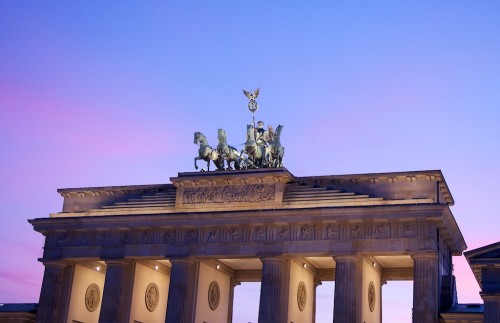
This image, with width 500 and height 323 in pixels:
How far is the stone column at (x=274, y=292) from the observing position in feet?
164

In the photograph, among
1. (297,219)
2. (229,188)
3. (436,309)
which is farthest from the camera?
(229,188)

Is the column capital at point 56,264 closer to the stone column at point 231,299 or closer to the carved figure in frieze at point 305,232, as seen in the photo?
the stone column at point 231,299

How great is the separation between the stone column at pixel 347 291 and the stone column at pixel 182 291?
33.0 feet

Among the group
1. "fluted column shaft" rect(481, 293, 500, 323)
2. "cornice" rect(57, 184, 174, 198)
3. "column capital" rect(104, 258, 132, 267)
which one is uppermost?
"cornice" rect(57, 184, 174, 198)

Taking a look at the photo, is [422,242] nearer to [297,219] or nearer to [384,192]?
[384,192]

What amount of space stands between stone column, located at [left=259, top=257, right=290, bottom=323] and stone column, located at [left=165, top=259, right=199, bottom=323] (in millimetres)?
5235

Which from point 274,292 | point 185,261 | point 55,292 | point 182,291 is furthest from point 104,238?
point 274,292

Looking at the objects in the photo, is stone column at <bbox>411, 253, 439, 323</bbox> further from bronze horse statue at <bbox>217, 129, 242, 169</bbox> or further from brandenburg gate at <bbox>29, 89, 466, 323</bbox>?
bronze horse statue at <bbox>217, 129, 242, 169</bbox>

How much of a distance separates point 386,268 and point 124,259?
18344mm

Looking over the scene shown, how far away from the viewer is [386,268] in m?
55.9

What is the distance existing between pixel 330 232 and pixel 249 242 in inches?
215

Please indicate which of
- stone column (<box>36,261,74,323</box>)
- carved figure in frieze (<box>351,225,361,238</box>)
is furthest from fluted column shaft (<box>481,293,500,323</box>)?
stone column (<box>36,261,74,323</box>)

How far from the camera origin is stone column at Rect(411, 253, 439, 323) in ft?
152

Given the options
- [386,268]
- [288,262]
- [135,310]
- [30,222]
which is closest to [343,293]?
[288,262]
